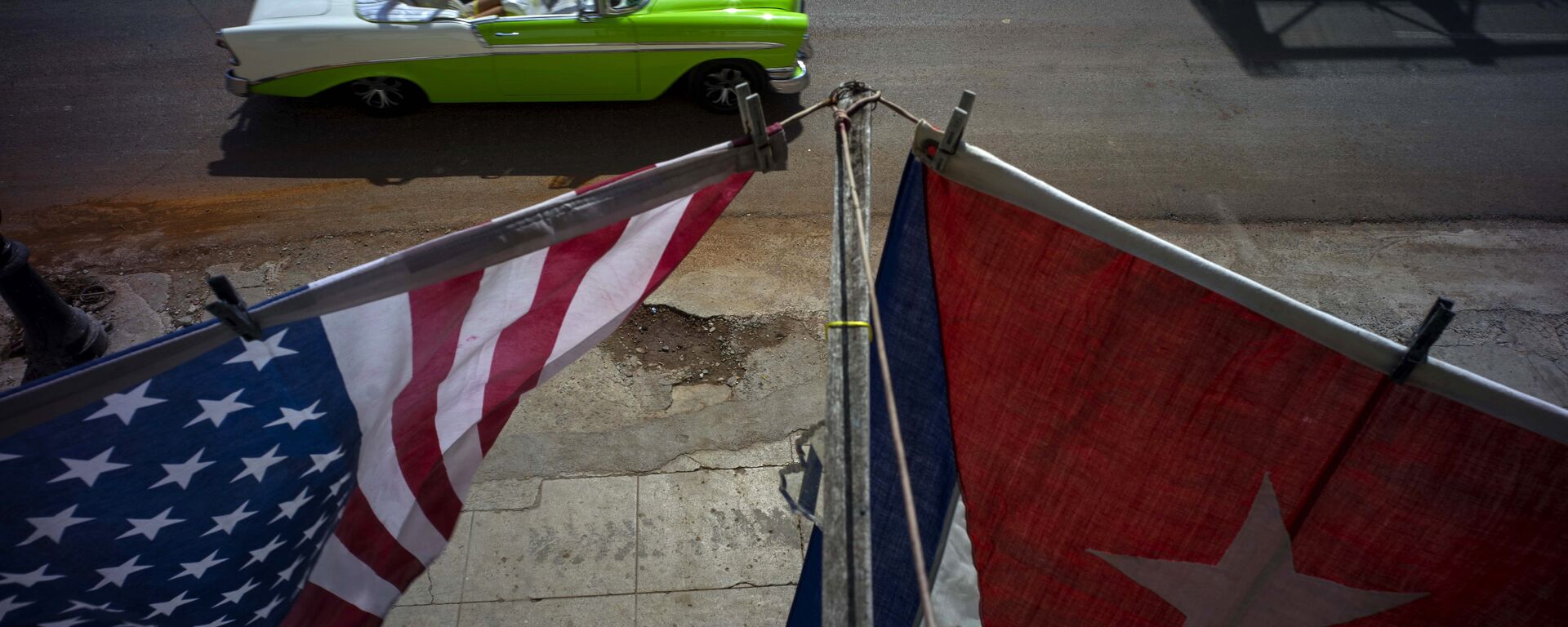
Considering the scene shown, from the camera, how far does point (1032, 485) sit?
9.00ft

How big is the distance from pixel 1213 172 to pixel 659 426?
607 cm

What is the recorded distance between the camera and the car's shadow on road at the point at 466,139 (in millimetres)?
8328

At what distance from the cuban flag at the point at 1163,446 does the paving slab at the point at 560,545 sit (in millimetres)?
2698

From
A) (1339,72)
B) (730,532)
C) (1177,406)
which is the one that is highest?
(1177,406)

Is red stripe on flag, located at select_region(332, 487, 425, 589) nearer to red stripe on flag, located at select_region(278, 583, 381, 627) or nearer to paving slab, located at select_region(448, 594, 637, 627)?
red stripe on flag, located at select_region(278, 583, 381, 627)

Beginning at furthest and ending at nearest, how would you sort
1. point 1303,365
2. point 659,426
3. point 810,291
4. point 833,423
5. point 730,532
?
1. point 810,291
2. point 659,426
3. point 730,532
4. point 1303,365
5. point 833,423

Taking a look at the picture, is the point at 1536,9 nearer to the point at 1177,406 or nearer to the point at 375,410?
the point at 1177,406

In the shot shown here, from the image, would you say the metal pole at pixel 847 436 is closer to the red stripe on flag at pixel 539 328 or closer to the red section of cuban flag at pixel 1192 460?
the red section of cuban flag at pixel 1192 460

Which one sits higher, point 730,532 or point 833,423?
point 833,423

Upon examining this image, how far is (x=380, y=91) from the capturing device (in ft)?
27.9

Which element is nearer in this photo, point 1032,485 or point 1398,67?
point 1032,485

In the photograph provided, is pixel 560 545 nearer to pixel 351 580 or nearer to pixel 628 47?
pixel 351 580

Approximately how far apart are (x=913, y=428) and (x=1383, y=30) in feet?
36.8

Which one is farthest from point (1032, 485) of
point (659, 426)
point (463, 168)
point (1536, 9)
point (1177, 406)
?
point (1536, 9)
